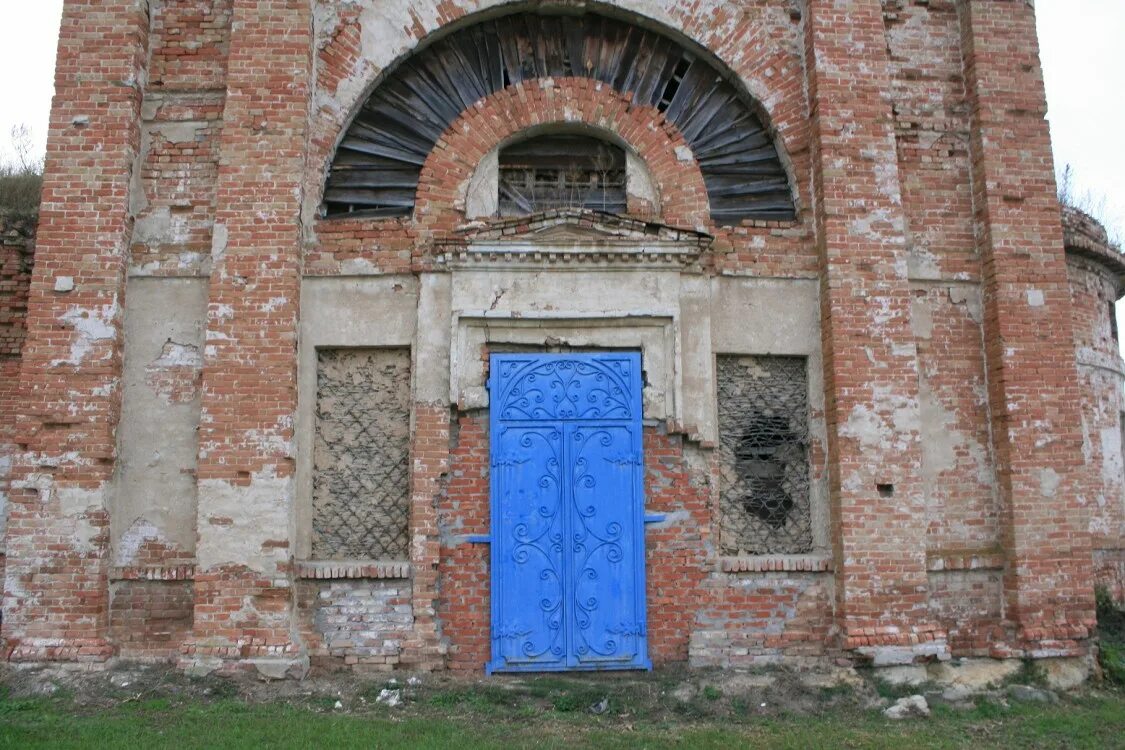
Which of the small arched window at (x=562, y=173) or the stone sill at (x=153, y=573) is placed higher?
the small arched window at (x=562, y=173)

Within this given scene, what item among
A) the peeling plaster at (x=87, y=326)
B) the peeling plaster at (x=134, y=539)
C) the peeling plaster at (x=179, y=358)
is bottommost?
the peeling plaster at (x=134, y=539)

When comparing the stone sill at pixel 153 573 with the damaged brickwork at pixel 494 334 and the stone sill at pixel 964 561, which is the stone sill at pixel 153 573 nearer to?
the damaged brickwork at pixel 494 334

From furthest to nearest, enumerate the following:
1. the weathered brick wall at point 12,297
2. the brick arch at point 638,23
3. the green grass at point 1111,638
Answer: the weathered brick wall at point 12,297, the brick arch at point 638,23, the green grass at point 1111,638

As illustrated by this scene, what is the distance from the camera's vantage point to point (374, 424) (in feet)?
27.6

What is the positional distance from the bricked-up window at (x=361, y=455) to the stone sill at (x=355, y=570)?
24 centimetres

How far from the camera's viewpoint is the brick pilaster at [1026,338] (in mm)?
8281

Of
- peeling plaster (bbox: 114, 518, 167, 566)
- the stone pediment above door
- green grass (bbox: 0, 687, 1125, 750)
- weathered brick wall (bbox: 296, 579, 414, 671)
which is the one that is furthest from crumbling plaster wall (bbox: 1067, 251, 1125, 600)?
peeling plaster (bbox: 114, 518, 167, 566)

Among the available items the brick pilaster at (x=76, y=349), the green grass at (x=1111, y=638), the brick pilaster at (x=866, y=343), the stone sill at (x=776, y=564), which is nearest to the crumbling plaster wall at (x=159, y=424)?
the brick pilaster at (x=76, y=349)

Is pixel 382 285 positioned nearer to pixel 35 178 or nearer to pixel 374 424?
pixel 374 424

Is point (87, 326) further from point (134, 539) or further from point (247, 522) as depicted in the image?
point (247, 522)

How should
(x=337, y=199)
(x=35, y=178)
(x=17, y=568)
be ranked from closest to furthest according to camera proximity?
(x=17, y=568)
(x=337, y=199)
(x=35, y=178)

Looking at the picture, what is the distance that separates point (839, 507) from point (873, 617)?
0.95 m

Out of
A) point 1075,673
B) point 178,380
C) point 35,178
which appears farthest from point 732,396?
point 35,178

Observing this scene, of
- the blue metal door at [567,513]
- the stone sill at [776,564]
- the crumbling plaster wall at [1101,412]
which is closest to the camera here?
the blue metal door at [567,513]
